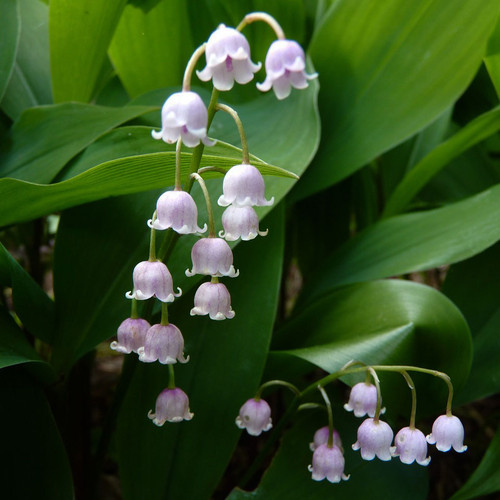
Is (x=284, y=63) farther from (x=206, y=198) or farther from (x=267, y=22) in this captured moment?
(x=206, y=198)

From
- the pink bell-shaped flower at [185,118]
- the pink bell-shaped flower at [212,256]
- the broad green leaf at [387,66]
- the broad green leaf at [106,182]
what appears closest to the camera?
the pink bell-shaped flower at [185,118]

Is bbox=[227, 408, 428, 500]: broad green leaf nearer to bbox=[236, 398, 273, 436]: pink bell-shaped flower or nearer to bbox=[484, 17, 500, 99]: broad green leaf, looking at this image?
bbox=[236, 398, 273, 436]: pink bell-shaped flower

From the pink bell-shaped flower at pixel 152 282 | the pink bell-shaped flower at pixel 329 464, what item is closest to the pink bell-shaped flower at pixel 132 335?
the pink bell-shaped flower at pixel 152 282

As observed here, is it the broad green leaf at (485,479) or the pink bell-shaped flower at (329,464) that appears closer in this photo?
the pink bell-shaped flower at (329,464)

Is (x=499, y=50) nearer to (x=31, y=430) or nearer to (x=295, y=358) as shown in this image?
(x=295, y=358)

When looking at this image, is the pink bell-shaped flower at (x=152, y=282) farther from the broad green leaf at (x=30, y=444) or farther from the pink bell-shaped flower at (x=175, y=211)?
the broad green leaf at (x=30, y=444)

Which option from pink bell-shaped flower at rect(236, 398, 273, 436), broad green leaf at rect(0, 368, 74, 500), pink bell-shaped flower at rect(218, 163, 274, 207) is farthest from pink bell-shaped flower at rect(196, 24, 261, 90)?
broad green leaf at rect(0, 368, 74, 500)
